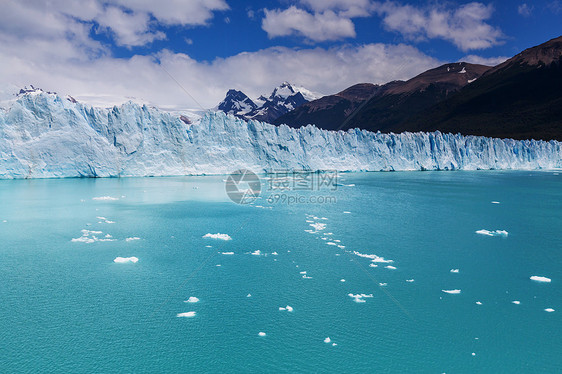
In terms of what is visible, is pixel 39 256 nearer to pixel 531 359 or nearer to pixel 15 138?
pixel 531 359

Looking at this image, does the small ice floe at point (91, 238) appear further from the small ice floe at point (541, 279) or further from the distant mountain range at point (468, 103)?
the distant mountain range at point (468, 103)

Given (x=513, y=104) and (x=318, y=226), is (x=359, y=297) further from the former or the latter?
(x=513, y=104)

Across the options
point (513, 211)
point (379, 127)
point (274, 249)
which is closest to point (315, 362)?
point (274, 249)

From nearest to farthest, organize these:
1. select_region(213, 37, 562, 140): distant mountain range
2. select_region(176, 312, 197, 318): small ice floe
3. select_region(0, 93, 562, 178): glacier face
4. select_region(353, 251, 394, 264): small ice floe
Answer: select_region(176, 312, 197, 318): small ice floe
select_region(353, 251, 394, 264): small ice floe
select_region(0, 93, 562, 178): glacier face
select_region(213, 37, 562, 140): distant mountain range

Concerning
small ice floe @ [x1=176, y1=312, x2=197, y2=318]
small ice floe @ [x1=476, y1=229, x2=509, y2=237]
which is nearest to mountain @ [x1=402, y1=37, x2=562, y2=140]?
small ice floe @ [x1=476, y1=229, x2=509, y2=237]

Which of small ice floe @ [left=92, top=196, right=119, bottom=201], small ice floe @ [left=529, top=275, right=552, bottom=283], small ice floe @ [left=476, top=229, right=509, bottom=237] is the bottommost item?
small ice floe @ [left=529, top=275, right=552, bottom=283]

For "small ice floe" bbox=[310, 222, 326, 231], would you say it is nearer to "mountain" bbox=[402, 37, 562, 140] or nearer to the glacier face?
the glacier face
